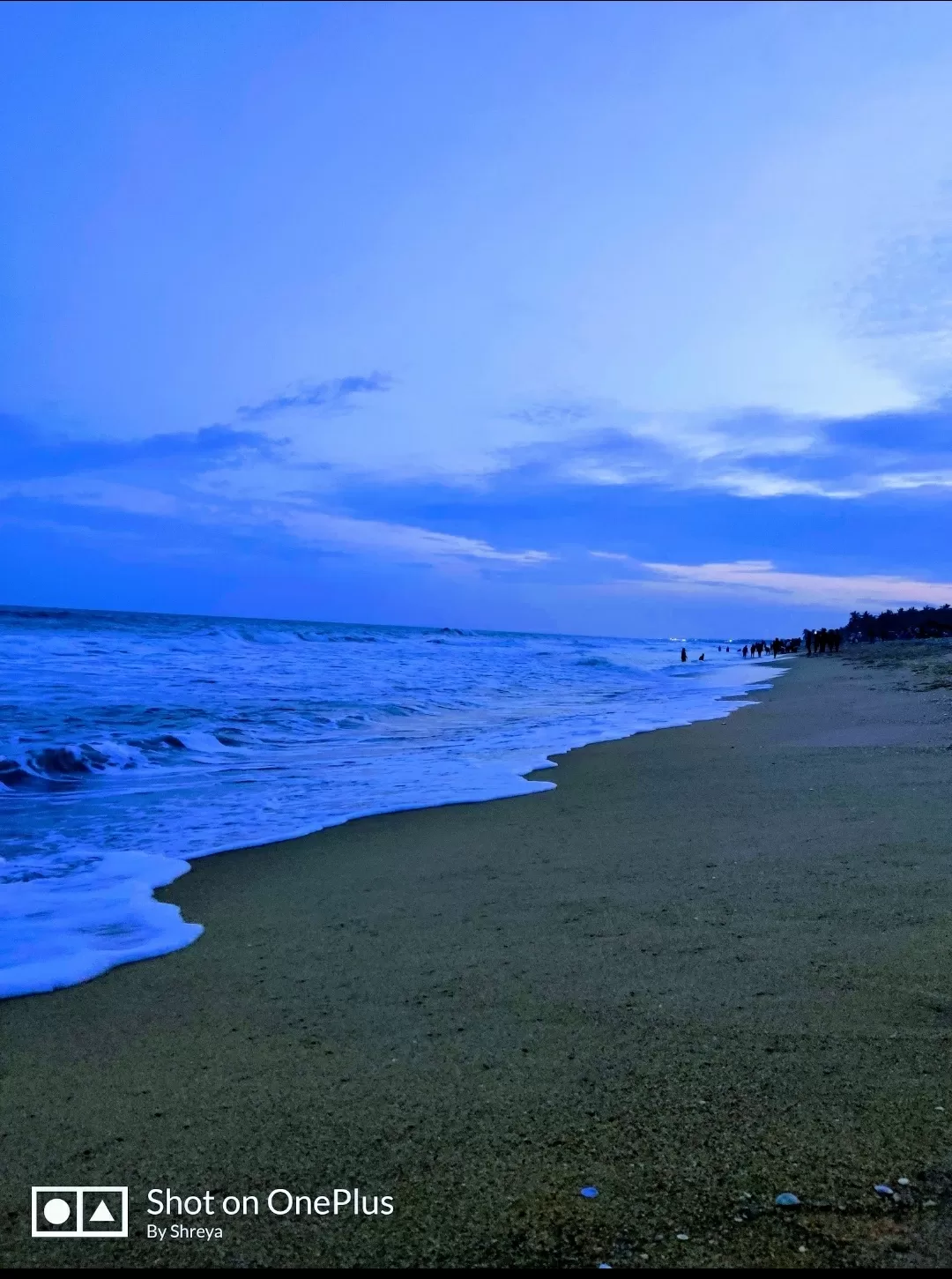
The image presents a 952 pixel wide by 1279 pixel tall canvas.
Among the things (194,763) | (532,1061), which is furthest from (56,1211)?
(194,763)

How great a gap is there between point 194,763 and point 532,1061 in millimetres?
8016

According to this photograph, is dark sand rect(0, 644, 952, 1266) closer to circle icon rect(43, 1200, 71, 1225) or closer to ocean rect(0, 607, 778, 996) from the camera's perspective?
circle icon rect(43, 1200, 71, 1225)

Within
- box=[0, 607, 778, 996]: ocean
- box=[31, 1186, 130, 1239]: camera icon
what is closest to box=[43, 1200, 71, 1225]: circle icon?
box=[31, 1186, 130, 1239]: camera icon

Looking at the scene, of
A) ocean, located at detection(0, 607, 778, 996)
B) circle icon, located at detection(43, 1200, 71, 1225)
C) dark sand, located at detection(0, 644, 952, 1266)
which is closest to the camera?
dark sand, located at detection(0, 644, 952, 1266)

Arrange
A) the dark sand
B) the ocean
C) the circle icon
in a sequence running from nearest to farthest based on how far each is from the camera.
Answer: the dark sand
the circle icon
the ocean

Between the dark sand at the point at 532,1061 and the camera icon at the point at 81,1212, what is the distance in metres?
0.03

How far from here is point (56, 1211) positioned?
2.03 m

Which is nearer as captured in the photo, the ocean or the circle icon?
the circle icon

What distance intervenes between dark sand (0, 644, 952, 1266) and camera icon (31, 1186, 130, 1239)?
33 millimetres

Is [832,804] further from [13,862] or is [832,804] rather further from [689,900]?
[13,862]

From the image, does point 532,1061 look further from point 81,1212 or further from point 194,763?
point 194,763

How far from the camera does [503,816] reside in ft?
21.7

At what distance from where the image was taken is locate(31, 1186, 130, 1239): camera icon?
1.96 meters

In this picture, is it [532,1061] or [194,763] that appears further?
[194,763]
